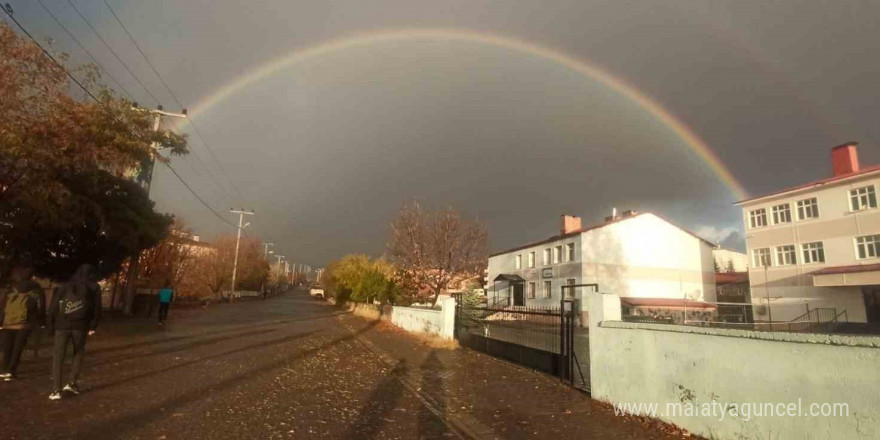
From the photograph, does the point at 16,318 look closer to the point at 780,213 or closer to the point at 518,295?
the point at 518,295

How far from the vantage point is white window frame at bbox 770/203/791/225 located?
36144 mm

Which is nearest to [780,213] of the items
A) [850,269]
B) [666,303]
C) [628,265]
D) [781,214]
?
[781,214]

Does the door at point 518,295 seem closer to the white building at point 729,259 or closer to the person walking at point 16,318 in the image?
the white building at point 729,259

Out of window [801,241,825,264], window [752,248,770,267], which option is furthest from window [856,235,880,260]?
window [752,248,770,267]

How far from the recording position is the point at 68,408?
243 inches

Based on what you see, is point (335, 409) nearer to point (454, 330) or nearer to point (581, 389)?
point (581, 389)

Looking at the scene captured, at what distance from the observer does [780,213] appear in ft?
121

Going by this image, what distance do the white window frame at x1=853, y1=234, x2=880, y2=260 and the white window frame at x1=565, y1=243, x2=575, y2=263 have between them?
58.5 feet

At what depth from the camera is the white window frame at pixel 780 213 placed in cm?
3614

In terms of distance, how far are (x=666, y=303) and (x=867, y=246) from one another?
12540 mm

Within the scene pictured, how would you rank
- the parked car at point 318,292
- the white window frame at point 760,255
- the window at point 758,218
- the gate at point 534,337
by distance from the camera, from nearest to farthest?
the gate at point 534,337
the white window frame at point 760,255
the window at point 758,218
the parked car at point 318,292

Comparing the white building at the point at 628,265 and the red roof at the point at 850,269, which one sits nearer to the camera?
the red roof at the point at 850,269

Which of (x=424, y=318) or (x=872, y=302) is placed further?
(x=872, y=302)

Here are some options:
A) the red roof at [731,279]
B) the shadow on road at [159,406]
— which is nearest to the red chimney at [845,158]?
the red roof at [731,279]
